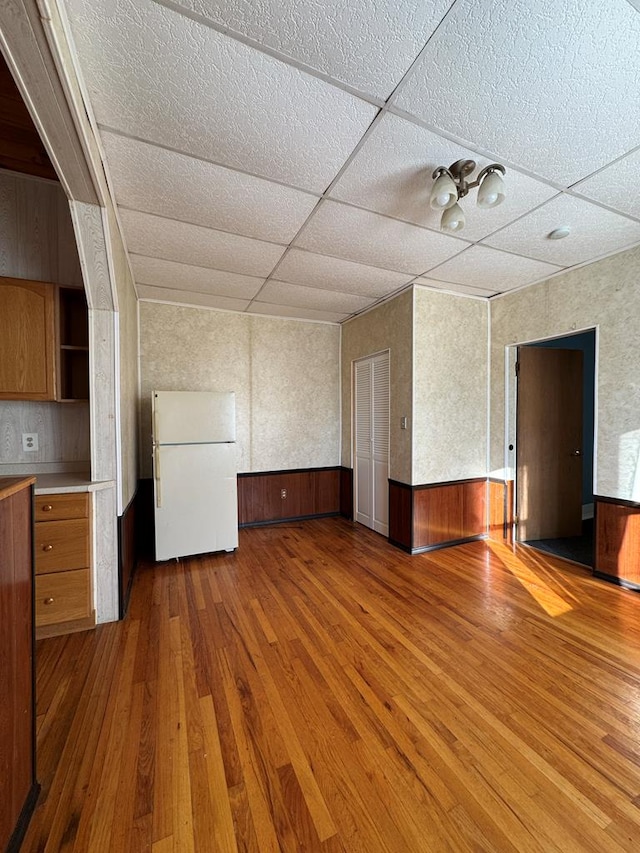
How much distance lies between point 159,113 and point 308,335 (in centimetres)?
311

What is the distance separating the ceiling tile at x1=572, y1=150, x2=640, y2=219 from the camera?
178 cm

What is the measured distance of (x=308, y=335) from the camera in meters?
4.51

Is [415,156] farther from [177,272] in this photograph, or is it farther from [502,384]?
[502,384]

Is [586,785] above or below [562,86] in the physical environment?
below

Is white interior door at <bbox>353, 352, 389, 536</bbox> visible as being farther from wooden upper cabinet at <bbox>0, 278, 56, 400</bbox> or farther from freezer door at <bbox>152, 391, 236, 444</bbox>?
wooden upper cabinet at <bbox>0, 278, 56, 400</bbox>

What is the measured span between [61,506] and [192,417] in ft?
4.26

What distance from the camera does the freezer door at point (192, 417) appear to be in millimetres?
3066

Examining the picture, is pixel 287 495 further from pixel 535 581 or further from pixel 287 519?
pixel 535 581

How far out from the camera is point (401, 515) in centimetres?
351

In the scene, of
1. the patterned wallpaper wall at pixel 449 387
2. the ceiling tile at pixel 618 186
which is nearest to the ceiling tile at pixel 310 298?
the patterned wallpaper wall at pixel 449 387

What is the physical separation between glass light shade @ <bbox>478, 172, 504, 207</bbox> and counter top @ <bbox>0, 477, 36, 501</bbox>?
7.40 feet

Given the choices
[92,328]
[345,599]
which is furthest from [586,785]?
[92,328]

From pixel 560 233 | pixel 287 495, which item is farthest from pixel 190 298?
pixel 560 233

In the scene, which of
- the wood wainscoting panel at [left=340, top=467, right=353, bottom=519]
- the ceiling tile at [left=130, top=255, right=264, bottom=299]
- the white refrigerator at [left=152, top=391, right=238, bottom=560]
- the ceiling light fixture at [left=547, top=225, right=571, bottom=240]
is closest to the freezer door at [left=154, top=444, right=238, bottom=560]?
the white refrigerator at [left=152, top=391, right=238, bottom=560]
